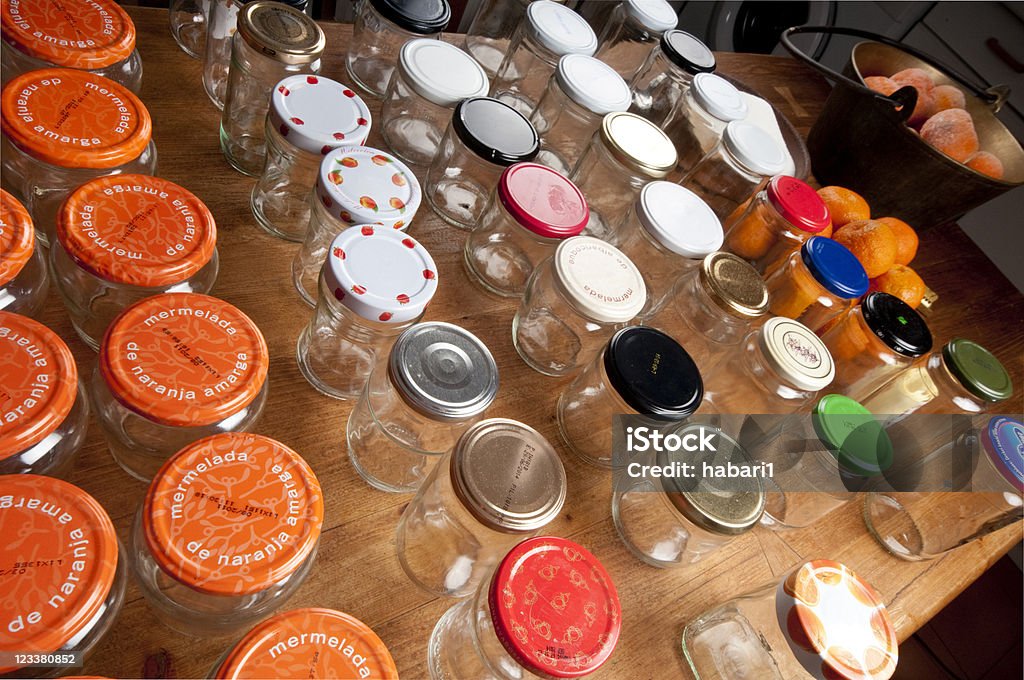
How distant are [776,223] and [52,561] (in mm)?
836

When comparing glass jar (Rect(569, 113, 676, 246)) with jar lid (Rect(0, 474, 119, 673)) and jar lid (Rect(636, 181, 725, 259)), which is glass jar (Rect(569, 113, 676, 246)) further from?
jar lid (Rect(0, 474, 119, 673))

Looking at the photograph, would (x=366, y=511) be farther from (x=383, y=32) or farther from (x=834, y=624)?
(x=383, y=32)

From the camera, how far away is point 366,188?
0.67 m

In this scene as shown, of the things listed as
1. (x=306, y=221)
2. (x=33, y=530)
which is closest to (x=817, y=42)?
(x=306, y=221)

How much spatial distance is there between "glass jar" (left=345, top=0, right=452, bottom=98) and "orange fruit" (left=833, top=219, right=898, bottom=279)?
62cm

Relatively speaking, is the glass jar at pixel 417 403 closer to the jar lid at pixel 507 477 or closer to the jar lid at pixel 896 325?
the jar lid at pixel 507 477

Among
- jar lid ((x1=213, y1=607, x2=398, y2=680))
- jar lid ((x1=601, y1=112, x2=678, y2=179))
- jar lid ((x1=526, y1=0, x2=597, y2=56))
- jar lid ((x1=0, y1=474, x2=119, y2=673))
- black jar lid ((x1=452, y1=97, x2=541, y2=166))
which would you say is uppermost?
jar lid ((x1=526, y1=0, x2=597, y2=56))

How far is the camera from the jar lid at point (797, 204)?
2.88 feet

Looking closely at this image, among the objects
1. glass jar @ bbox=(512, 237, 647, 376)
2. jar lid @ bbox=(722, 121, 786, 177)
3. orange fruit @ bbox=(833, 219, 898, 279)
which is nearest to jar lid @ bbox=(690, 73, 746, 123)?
jar lid @ bbox=(722, 121, 786, 177)

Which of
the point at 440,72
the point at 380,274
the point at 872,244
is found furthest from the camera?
the point at 872,244

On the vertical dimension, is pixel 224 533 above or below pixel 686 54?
below

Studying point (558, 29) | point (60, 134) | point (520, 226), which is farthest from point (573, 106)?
point (60, 134)

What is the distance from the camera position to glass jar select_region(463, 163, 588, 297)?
750 millimetres

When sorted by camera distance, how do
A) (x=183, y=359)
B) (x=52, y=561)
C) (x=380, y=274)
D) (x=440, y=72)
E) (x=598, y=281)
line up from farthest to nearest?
(x=440, y=72), (x=598, y=281), (x=380, y=274), (x=183, y=359), (x=52, y=561)
